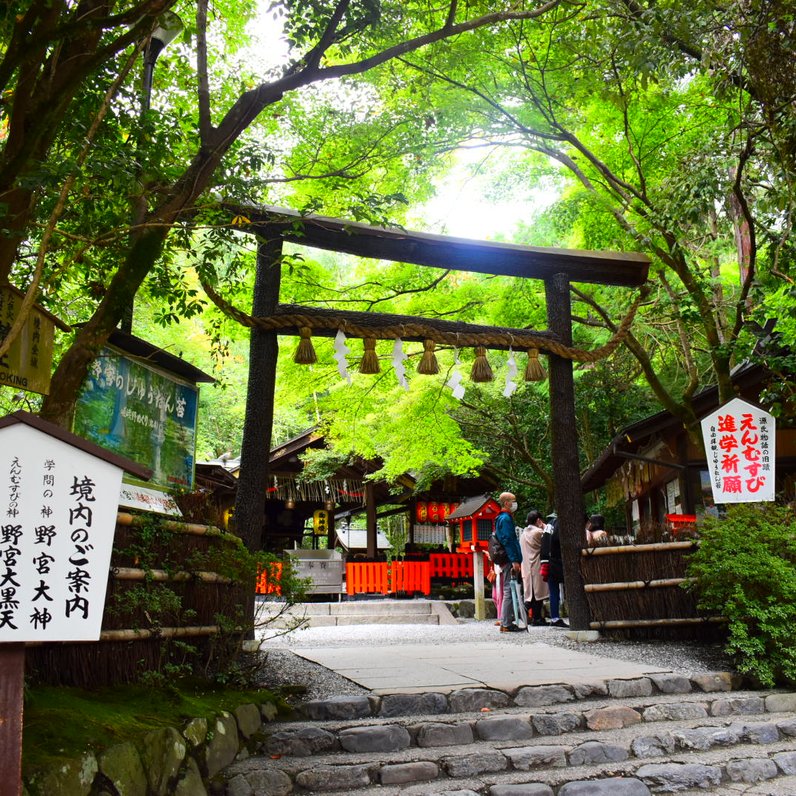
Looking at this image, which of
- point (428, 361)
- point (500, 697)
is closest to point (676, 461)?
point (428, 361)

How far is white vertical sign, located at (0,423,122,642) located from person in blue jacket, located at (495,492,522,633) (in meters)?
7.86

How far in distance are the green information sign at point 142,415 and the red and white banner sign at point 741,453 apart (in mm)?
6101

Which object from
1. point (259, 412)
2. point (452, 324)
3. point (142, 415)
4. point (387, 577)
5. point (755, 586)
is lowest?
point (387, 577)

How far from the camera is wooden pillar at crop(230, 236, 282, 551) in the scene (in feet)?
26.6

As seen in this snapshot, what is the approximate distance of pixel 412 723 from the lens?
524cm

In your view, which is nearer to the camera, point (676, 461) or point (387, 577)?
point (676, 461)

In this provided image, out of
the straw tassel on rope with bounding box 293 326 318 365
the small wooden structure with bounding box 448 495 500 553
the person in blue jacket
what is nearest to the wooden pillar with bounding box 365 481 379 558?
the small wooden structure with bounding box 448 495 500 553

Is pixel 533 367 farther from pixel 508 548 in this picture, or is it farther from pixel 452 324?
pixel 508 548

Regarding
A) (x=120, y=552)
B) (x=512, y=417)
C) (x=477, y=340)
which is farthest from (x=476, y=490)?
(x=120, y=552)

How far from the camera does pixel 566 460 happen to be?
9750mm

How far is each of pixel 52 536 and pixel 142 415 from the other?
8.26 feet

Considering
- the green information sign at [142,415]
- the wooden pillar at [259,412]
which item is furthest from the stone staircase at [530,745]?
the wooden pillar at [259,412]

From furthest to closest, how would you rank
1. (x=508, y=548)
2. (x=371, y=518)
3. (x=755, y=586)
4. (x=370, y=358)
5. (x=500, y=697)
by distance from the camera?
(x=371, y=518) → (x=508, y=548) → (x=370, y=358) → (x=755, y=586) → (x=500, y=697)

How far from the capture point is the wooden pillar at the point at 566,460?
9.27m
